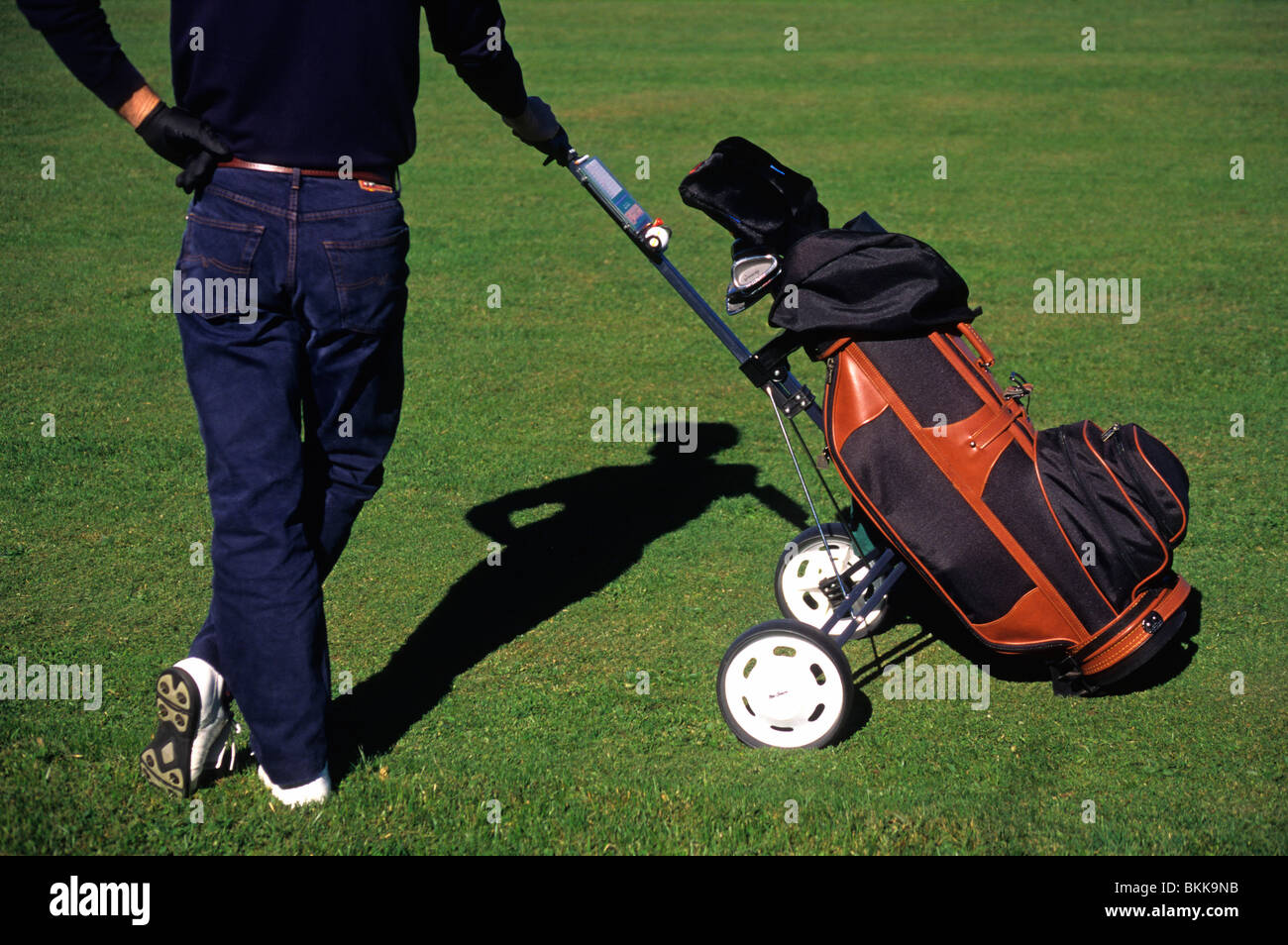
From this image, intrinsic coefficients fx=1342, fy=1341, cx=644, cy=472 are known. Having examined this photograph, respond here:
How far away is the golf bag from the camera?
4004 millimetres

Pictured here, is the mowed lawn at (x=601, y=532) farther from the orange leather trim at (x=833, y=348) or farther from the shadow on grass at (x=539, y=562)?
the orange leather trim at (x=833, y=348)

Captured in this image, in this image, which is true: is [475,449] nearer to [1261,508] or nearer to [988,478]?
[988,478]

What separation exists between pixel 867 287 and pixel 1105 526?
1022 mm

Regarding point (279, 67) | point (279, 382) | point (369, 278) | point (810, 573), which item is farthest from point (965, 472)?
point (279, 67)

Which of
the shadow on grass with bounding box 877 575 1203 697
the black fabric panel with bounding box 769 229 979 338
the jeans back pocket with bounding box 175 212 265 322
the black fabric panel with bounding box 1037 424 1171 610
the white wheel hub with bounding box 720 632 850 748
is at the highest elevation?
the jeans back pocket with bounding box 175 212 265 322

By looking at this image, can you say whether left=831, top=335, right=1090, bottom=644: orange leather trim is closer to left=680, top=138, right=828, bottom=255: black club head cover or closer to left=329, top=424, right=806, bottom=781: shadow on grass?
left=680, top=138, right=828, bottom=255: black club head cover

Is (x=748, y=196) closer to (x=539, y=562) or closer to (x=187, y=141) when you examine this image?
(x=187, y=141)

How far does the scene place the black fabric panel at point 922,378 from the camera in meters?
4.00

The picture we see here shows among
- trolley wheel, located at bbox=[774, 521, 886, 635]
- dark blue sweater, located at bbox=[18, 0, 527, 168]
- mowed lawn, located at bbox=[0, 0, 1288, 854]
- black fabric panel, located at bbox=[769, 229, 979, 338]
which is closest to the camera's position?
dark blue sweater, located at bbox=[18, 0, 527, 168]

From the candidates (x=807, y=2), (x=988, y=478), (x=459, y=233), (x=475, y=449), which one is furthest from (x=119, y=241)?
(x=807, y=2)

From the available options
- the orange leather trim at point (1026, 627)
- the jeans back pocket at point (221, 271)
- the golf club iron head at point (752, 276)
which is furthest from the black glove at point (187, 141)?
the orange leather trim at point (1026, 627)

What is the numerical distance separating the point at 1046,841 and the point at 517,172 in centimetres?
1024

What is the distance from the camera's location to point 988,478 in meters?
4.01

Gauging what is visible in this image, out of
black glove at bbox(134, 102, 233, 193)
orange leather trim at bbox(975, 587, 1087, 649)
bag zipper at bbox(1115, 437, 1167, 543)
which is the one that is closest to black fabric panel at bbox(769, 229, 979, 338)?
bag zipper at bbox(1115, 437, 1167, 543)
